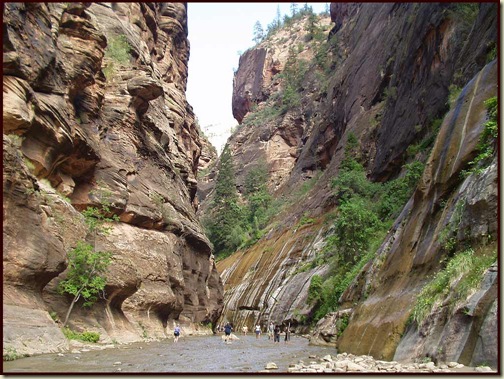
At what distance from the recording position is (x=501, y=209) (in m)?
9.66

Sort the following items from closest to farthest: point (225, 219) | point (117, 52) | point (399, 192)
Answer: point (399, 192), point (117, 52), point (225, 219)

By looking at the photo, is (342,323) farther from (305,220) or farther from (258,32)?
(258,32)

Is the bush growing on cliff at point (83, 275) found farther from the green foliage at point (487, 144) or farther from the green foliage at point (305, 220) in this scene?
the green foliage at point (305, 220)

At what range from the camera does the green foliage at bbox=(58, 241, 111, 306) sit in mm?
21391

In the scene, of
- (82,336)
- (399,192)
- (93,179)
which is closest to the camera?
(82,336)

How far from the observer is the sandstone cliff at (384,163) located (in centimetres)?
1211

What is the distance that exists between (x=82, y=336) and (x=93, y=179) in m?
11.0

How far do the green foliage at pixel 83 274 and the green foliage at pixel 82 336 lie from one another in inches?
58.6

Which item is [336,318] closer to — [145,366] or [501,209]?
[145,366]

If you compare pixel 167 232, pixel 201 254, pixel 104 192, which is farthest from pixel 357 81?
pixel 104 192

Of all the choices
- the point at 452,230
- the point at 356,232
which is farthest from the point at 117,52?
the point at 452,230

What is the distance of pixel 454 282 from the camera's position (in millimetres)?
11398

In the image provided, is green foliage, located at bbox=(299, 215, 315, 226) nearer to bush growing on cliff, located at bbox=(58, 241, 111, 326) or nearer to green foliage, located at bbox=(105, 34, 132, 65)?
green foliage, located at bbox=(105, 34, 132, 65)

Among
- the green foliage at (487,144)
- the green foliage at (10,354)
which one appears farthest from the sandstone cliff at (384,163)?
the green foliage at (10,354)
